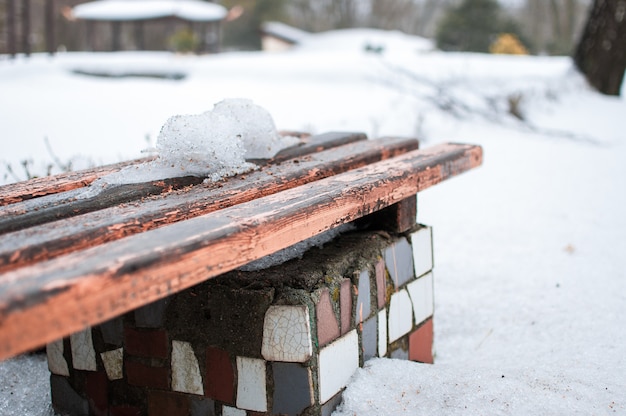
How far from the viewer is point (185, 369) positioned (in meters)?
1.56

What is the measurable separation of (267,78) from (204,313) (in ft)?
22.2

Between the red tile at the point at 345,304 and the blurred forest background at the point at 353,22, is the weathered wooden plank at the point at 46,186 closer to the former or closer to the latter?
the red tile at the point at 345,304

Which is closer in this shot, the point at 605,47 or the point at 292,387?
the point at 292,387

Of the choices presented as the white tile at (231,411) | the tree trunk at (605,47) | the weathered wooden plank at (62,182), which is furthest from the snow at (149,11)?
the white tile at (231,411)

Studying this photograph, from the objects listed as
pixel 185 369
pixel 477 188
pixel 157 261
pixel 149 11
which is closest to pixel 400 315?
pixel 185 369

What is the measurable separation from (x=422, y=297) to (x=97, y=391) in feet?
3.29

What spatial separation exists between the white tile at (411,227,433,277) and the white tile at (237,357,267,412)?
724 mm

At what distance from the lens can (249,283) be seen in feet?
4.96

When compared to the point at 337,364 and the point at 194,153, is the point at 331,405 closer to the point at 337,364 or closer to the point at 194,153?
the point at 337,364

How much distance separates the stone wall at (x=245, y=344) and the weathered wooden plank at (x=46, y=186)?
0.34 m

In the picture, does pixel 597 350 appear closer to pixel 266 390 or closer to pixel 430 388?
pixel 430 388

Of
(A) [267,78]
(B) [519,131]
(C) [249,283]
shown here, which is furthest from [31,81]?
(C) [249,283]

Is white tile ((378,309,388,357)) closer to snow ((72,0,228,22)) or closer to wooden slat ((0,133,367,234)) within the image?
wooden slat ((0,133,367,234))

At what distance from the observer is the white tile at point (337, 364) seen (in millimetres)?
1523
